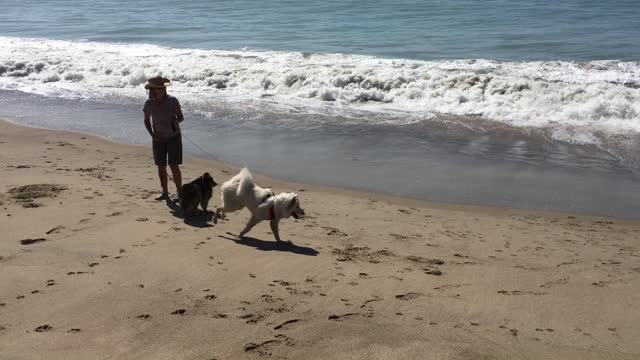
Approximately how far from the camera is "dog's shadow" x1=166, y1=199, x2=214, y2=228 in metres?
7.52

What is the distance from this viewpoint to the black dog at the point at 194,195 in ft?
25.0

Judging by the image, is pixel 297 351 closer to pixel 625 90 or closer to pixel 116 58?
pixel 625 90

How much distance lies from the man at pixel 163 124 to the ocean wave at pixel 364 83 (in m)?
6.28

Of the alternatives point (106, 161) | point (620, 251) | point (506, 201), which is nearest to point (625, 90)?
point (506, 201)

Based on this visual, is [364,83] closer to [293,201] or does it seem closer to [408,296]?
[293,201]

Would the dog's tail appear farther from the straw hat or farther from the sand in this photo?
the straw hat

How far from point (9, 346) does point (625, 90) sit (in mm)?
12928

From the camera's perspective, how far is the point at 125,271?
5.84 m

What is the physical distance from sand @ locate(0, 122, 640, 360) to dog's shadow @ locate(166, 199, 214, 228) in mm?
50

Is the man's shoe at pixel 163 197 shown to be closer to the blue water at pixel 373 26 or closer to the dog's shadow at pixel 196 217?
the dog's shadow at pixel 196 217

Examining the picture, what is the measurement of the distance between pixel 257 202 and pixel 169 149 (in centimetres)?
186

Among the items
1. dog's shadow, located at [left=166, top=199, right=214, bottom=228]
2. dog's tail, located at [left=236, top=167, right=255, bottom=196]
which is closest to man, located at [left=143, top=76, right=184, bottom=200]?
dog's shadow, located at [left=166, top=199, right=214, bottom=228]

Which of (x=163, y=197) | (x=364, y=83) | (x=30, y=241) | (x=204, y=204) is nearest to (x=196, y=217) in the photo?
(x=204, y=204)

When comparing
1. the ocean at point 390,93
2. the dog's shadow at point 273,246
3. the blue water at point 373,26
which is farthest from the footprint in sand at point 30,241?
the blue water at point 373,26
